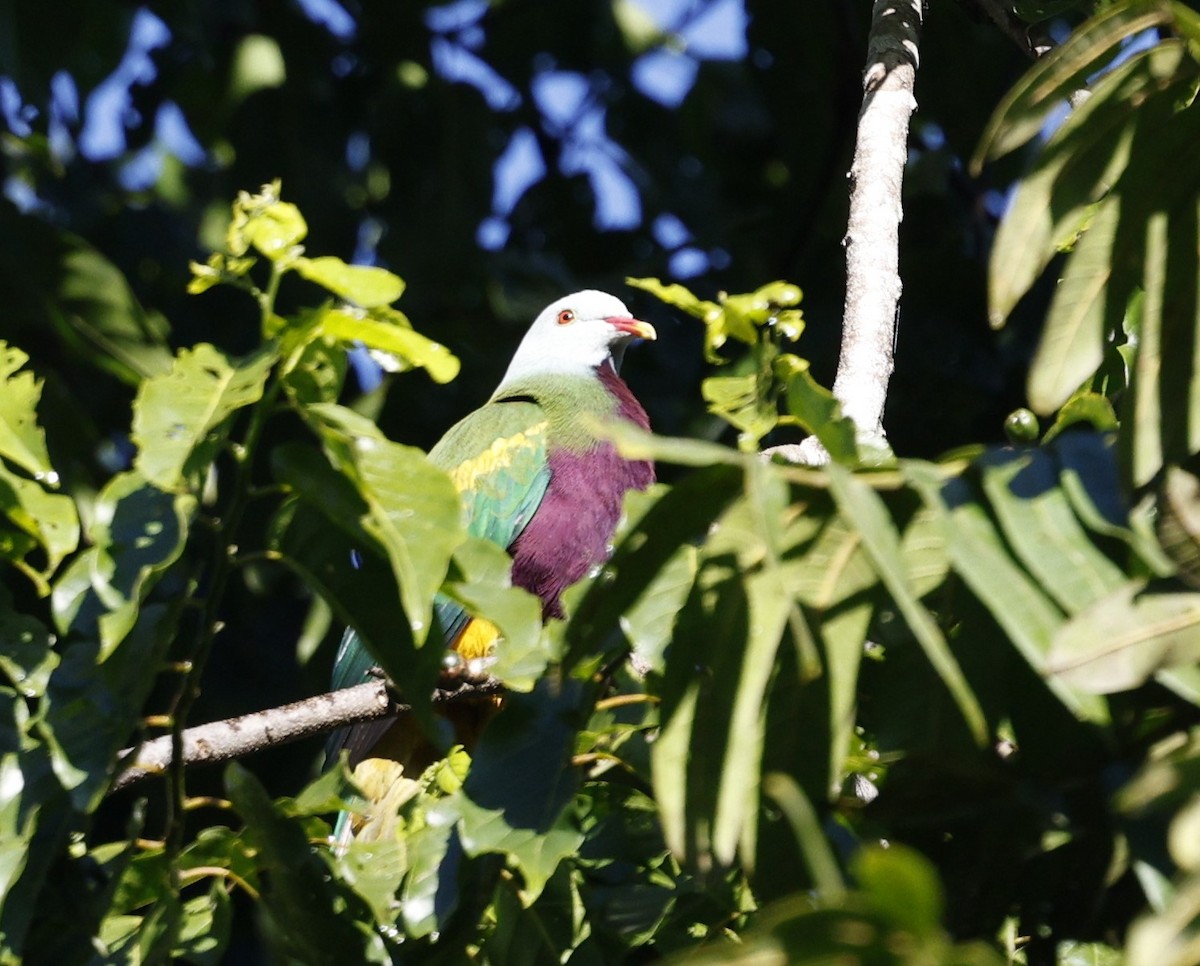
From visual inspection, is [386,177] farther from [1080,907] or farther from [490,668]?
[1080,907]

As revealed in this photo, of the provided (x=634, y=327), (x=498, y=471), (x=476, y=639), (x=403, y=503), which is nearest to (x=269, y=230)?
(x=403, y=503)

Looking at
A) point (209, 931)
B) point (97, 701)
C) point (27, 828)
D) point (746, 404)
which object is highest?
point (746, 404)

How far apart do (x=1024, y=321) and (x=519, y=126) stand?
217 cm

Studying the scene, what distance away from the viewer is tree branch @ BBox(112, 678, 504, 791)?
7.59 ft

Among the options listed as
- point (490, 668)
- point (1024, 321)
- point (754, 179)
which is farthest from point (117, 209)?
point (490, 668)

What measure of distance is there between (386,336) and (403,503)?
0.74 ft

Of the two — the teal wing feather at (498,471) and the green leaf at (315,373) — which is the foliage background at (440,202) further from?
the green leaf at (315,373)

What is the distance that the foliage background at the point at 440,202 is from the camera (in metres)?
4.71

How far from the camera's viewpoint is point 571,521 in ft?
13.5

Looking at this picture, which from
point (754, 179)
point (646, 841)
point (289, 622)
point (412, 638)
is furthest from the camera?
point (754, 179)

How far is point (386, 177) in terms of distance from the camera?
20.4 feet

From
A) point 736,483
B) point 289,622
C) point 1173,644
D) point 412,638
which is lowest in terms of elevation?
point 289,622

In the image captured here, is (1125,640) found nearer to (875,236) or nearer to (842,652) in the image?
(842,652)

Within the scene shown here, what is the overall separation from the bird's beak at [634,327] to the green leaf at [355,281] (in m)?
3.08
